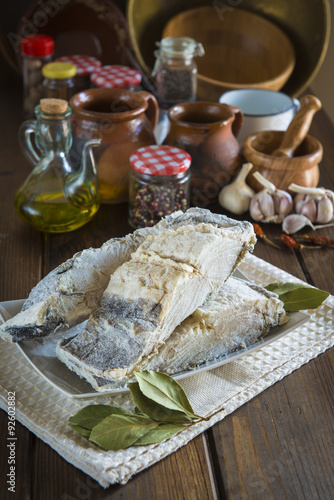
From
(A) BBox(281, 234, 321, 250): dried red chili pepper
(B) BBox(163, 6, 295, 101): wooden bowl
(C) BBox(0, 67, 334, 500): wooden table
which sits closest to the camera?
(C) BBox(0, 67, 334, 500): wooden table

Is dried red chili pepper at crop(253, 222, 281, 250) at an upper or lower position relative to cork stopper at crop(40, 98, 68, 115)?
lower

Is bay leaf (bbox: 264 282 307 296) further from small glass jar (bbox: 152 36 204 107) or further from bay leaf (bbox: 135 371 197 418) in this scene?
small glass jar (bbox: 152 36 204 107)

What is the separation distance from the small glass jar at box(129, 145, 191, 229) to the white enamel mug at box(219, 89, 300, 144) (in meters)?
0.34

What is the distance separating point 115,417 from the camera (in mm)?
774

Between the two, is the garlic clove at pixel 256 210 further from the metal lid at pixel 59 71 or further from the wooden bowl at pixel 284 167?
the metal lid at pixel 59 71

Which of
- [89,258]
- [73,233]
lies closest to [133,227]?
[73,233]

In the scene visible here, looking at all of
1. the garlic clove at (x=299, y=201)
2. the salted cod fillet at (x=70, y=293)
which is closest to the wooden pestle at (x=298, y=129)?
the garlic clove at (x=299, y=201)

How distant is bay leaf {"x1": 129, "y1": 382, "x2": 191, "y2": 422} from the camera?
0.78m

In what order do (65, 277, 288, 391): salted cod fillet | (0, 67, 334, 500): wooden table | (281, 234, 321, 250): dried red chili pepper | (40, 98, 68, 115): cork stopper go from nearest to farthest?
(0, 67, 334, 500): wooden table < (65, 277, 288, 391): salted cod fillet < (40, 98, 68, 115): cork stopper < (281, 234, 321, 250): dried red chili pepper

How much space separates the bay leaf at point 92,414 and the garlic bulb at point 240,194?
721 millimetres

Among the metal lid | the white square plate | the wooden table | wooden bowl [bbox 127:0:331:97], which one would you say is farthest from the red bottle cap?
the wooden table

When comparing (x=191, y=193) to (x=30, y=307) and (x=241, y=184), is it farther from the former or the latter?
(x=30, y=307)

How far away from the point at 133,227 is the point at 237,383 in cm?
57

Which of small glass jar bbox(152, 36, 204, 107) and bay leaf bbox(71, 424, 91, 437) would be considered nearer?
bay leaf bbox(71, 424, 91, 437)
